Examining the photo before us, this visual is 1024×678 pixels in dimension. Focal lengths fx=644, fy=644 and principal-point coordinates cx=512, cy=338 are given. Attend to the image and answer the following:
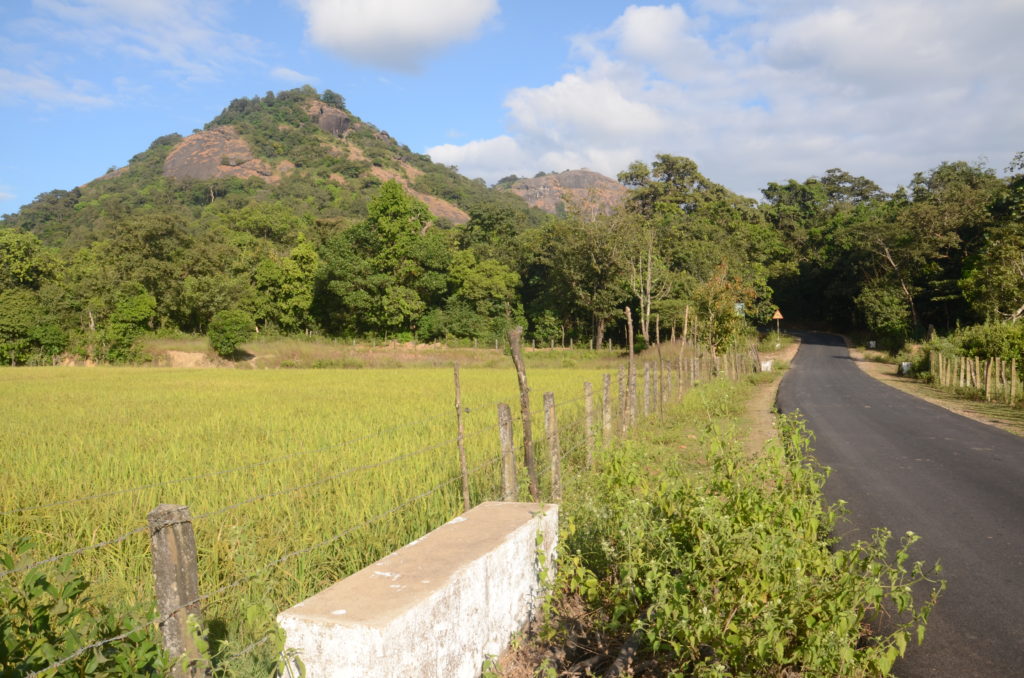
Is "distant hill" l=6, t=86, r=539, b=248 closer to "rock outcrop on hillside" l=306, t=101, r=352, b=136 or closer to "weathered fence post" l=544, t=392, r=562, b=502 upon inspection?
"rock outcrop on hillside" l=306, t=101, r=352, b=136

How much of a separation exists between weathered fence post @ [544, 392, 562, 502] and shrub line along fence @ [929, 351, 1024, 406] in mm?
14853

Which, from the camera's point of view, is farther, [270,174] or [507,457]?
[270,174]

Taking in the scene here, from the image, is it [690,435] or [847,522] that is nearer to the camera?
[847,522]

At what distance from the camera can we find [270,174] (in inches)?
5295

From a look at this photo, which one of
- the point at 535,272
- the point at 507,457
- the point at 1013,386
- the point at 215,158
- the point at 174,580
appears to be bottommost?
the point at 1013,386

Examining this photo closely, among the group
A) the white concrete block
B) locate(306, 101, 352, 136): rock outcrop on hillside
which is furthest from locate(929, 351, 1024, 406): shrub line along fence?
locate(306, 101, 352, 136): rock outcrop on hillside

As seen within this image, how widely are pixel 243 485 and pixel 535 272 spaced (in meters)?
47.4

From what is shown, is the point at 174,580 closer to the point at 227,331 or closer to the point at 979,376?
the point at 979,376

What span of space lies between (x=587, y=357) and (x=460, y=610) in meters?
36.3

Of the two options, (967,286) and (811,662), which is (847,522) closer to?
(811,662)

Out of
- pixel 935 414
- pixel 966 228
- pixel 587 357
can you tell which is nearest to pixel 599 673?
pixel 935 414

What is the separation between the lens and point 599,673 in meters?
3.64

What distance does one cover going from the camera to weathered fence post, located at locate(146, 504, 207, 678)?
2.49m

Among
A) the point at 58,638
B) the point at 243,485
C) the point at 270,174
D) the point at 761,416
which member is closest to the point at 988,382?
the point at 761,416
